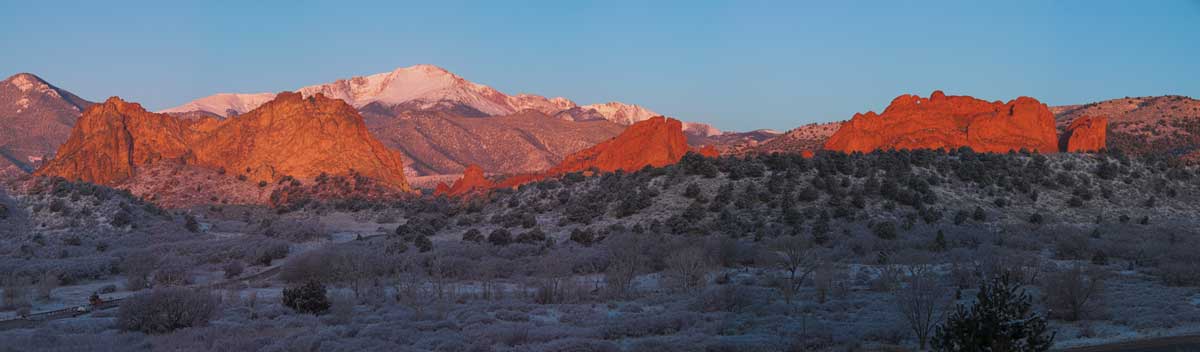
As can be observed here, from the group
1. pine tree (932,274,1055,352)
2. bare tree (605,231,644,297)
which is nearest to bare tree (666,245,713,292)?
bare tree (605,231,644,297)

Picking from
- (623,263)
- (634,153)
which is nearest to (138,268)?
(623,263)

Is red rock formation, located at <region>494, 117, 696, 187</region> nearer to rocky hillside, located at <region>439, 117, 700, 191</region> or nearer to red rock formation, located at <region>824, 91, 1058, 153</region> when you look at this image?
rocky hillside, located at <region>439, 117, 700, 191</region>

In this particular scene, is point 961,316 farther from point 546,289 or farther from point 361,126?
point 361,126

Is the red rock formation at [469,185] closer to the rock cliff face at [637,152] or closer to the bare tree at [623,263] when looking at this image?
the rock cliff face at [637,152]

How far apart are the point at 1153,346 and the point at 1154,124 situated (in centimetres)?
6923

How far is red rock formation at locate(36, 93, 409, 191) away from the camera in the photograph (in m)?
69.9

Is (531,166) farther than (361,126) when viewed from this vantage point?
Yes

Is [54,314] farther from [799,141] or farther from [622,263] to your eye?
[799,141]

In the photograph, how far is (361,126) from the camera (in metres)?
76.1

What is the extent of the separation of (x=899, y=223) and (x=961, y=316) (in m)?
28.1

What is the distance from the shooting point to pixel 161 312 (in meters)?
17.2

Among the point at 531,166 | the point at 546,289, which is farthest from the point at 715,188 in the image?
the point at 531,166

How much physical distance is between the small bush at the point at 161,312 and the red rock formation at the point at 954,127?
163 feet

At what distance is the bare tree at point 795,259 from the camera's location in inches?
893
